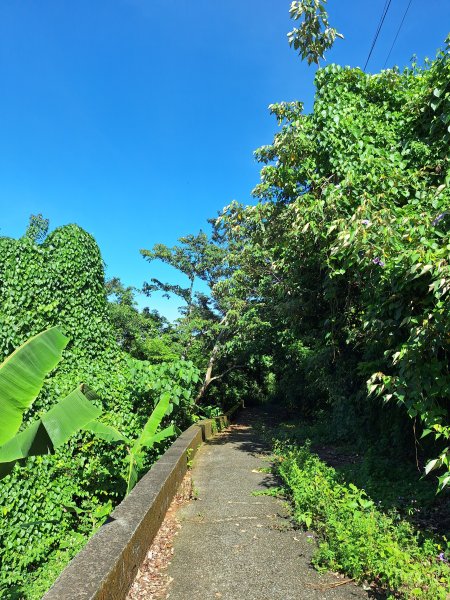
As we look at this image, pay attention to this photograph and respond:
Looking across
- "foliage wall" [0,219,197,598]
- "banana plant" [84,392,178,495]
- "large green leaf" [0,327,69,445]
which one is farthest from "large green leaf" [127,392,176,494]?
"large green leaf" [0,327,69,445]

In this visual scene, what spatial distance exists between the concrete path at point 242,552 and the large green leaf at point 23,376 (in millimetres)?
1927

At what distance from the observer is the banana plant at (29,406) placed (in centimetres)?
305

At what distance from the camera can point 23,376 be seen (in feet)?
11.3

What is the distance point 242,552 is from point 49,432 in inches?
93.1

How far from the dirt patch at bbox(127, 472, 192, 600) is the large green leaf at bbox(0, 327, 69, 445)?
1.70 m

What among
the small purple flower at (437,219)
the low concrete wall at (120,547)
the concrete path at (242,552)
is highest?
the small purple flower at (437,219)

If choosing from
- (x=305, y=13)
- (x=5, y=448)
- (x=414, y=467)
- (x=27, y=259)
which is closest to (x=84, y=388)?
(x=5, y=448)

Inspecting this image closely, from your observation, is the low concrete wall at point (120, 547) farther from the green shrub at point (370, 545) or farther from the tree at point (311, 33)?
the tree at point (311, 33)

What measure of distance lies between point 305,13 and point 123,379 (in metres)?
7.21

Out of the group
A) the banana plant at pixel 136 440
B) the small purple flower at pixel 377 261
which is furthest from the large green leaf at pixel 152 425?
the small purple flower at pixel 377 261

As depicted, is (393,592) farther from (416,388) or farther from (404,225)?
(404,225)

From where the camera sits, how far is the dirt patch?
3.53m

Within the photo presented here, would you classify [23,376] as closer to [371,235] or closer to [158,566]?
[158,566]

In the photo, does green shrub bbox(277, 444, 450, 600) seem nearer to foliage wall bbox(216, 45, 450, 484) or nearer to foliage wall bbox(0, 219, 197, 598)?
foliage wall bbox(216, 45, 450, 484)
